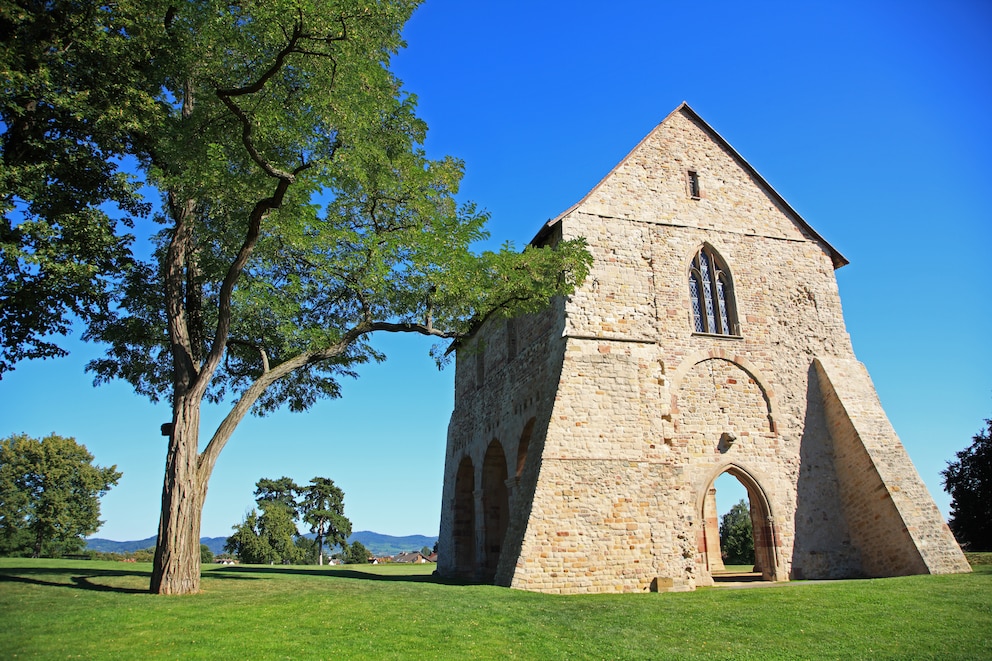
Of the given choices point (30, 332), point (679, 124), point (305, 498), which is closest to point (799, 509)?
point (679, 124)

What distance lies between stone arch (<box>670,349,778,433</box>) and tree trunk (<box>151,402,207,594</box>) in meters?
10.8

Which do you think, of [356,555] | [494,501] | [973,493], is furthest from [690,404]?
[356,555]

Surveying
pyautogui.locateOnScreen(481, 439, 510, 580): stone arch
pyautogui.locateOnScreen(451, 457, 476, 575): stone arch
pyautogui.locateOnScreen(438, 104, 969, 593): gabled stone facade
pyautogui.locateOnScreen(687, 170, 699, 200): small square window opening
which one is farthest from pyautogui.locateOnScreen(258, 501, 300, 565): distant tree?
pyautogui.locateOnScreen(687, 170, 699, 200): small square window opening

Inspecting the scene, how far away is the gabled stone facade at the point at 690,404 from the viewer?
43.9ft

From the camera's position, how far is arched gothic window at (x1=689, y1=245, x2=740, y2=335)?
1653 centimetres

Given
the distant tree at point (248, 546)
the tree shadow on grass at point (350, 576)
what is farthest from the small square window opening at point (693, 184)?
the distant tree at point (248, 546)

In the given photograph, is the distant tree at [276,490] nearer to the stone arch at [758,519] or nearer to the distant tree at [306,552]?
the distant tree at [306,552]

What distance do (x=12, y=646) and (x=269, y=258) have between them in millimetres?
8184

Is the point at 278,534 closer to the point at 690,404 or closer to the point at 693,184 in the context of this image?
the point at 690,404

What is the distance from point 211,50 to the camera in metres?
11.8

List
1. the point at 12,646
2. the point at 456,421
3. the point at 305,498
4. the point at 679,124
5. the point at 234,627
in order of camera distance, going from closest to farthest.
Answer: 1. the point at 12,646
2. the point at 234,627
3. the point at 679,124
4. the point at 456,421
5. the point at 305,498

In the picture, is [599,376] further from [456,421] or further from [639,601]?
[456,421]

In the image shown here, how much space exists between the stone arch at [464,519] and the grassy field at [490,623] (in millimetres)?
10780

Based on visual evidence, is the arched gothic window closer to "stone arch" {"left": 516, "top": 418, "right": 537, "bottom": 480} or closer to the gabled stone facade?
the gabled stone facade
